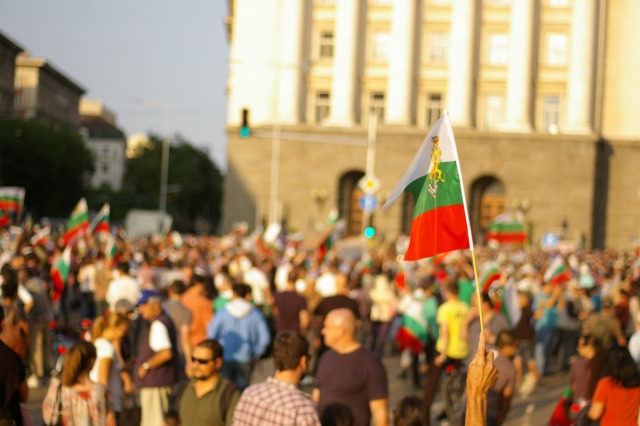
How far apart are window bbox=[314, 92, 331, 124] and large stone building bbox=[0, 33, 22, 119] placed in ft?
165

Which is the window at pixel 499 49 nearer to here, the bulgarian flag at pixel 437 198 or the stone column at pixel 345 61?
the stone column at pixel 345 61

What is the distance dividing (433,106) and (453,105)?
121 centimetres

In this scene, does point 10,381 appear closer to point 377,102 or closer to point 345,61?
point 345,61

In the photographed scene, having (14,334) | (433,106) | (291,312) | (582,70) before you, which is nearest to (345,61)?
(433,106)

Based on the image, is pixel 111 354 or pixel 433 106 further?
pixel 433 106

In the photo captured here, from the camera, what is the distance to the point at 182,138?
131m

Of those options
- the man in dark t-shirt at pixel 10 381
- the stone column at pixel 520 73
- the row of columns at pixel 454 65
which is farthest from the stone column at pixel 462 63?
the man in dark t-shirt at pixel 10 381

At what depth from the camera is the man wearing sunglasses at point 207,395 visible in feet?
26.7

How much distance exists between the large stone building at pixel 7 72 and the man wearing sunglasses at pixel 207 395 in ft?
327

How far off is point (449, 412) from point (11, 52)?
100731mm

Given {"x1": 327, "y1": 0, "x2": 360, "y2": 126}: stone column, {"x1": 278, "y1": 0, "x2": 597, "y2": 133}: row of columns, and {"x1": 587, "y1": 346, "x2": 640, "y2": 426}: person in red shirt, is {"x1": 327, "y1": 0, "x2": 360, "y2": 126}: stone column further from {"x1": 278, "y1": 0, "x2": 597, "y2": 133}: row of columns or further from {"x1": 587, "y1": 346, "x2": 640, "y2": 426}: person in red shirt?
{"x1": 587, "y1": 346, "x2": 640, "y2": 426}: person in red shirt

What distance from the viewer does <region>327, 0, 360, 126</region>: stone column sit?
59.8 m

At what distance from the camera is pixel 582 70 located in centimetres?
5909

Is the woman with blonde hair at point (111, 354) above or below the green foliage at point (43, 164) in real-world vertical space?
below
